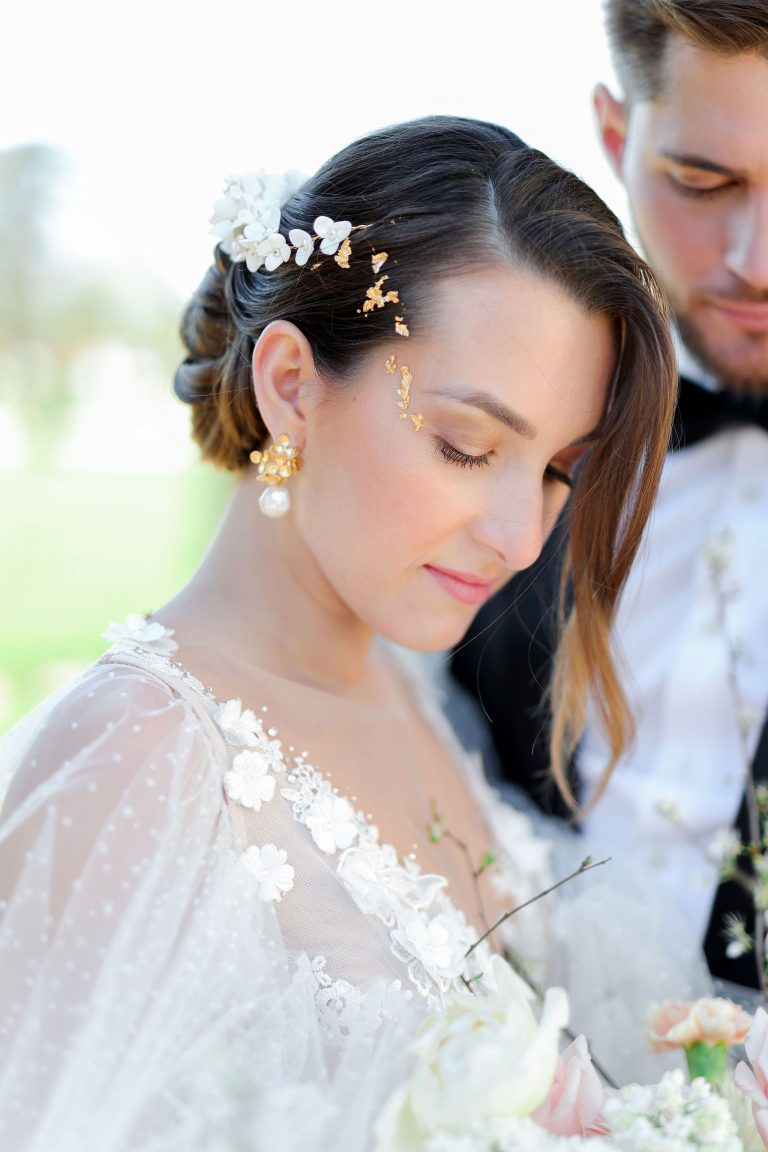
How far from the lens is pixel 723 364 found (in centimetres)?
217

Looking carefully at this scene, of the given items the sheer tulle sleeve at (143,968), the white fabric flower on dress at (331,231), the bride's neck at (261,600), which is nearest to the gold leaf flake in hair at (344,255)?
the white fabric flower on dress at (331,231)

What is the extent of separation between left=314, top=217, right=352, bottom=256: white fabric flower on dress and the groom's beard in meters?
0.87

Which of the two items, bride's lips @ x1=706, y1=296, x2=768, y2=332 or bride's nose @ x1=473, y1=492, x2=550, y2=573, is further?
bride's lips @ x1=706, y1=296, x2=768, y2=332

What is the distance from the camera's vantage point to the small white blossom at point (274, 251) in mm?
1572

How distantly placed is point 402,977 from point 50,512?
23.5 ft

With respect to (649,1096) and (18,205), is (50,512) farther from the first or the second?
(649,1096)

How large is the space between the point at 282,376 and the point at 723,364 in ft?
3.26

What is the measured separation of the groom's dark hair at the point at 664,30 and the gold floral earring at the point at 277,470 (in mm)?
990

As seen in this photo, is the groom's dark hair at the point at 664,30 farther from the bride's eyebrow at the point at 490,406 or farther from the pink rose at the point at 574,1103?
the pink rose at the point at 574,1103

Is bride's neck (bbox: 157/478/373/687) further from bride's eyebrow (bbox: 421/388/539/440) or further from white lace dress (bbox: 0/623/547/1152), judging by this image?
bride's eyebrow (bbox: 421/388/539/440)

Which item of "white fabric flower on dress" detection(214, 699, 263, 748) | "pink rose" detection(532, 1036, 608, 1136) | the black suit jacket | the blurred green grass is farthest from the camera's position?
the blurred green grass

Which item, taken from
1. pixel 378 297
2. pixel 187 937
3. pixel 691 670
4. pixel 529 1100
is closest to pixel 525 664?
pixel 691 670

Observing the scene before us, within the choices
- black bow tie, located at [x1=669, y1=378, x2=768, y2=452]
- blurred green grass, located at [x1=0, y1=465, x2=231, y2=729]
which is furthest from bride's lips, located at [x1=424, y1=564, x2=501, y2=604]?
blurred green grass, located at [x1=0, y1=465, x2=231, y2=729]

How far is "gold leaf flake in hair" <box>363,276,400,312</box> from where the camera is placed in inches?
59.5
